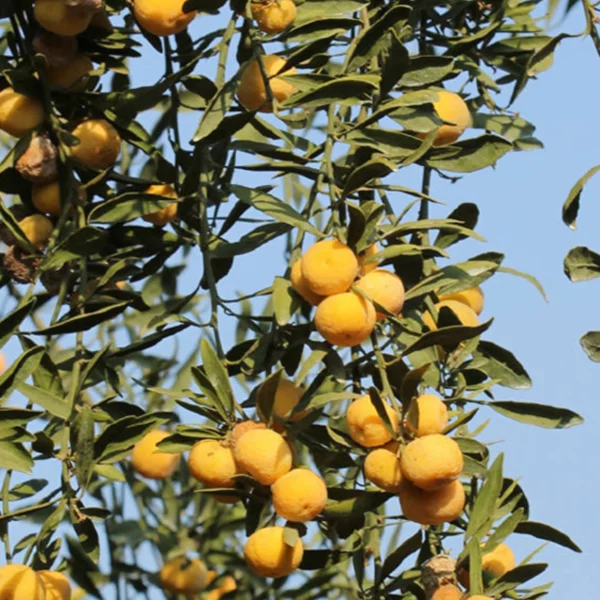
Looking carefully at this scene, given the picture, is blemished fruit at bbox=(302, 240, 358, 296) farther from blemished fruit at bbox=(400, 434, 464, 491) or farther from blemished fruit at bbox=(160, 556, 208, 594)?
blemished fruit at bbox=(160, 556, 208, 594)

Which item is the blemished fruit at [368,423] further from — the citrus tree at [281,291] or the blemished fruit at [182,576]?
the blemished fruit at [182,576]

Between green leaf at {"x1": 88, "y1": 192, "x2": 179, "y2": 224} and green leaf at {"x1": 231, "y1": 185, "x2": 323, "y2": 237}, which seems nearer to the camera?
green leaf at {"x1": 231, "y1": 185, "x2": 323, "y2": 237}

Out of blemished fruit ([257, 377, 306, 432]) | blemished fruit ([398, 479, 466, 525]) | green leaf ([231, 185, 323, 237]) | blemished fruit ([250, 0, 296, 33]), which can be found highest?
blemished fruit ([250, 0, 296, 33])

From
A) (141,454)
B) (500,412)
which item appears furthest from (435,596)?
(141,454)

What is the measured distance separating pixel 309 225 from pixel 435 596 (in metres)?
0.34

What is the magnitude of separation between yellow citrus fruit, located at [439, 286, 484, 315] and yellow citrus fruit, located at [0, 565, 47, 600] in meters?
0.48

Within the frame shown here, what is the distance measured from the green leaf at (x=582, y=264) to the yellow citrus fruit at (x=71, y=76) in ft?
1.69

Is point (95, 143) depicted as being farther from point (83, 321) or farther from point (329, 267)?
point (329, 267)

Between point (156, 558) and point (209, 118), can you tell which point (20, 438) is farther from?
point (156, 558)

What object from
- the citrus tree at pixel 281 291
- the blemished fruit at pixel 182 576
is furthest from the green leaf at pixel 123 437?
the blemished fruit at pixel 182 576

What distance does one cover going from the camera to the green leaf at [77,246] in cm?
131

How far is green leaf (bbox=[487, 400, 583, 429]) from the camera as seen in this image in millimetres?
1306

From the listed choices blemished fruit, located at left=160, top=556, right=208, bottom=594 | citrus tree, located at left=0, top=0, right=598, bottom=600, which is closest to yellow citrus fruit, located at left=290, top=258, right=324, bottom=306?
citrus tree, located at left=0, top=0, right=598, bottom=600

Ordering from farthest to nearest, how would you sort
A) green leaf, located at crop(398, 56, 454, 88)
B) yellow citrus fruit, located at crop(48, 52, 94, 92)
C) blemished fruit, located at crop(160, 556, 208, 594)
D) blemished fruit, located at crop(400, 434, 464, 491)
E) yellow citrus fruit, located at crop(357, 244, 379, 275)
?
1. blemished fruit, located at crop(160, 556, 208, 594)
2. yellow citrus fruit, located at crop(48, 52, 94, 92)
3. green leaf, located at crop(398, 56, 454, 88)
4. yellow citrus fruit, located at crop(357, 244, 379, 275)
5. blemished fruit, located at crop(400, 434, 464, 491)
